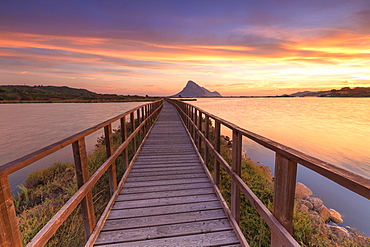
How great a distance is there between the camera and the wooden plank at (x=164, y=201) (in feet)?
10.8

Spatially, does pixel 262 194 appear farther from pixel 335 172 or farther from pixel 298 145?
pixel 298 145

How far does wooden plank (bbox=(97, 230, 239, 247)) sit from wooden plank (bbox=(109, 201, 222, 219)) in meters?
0.56

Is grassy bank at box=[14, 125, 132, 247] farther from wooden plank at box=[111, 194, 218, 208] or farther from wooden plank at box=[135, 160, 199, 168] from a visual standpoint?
wooden plank at box=[135, 160, 199, 168]

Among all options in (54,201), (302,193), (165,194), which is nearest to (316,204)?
(302,193)

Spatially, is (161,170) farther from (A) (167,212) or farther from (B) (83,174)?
(B) (83,174)

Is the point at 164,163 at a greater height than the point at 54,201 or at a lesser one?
greater

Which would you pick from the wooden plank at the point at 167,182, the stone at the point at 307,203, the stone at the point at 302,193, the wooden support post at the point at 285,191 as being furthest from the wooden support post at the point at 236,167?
the stone at the point at 302,193

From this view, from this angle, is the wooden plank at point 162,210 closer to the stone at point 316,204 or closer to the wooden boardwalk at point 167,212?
the wooden boardwalk at point 167,212

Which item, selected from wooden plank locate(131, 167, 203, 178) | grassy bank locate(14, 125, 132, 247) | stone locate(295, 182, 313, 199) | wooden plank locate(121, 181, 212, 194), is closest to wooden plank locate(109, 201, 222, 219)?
wooden plank locate(121, 181, 212, 194)

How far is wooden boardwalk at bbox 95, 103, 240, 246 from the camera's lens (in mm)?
2518

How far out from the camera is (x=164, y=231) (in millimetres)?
2654

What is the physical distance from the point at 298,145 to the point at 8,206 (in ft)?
60.7

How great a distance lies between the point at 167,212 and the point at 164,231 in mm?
433

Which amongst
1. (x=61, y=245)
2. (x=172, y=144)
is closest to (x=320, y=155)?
(x=172, y=144)
